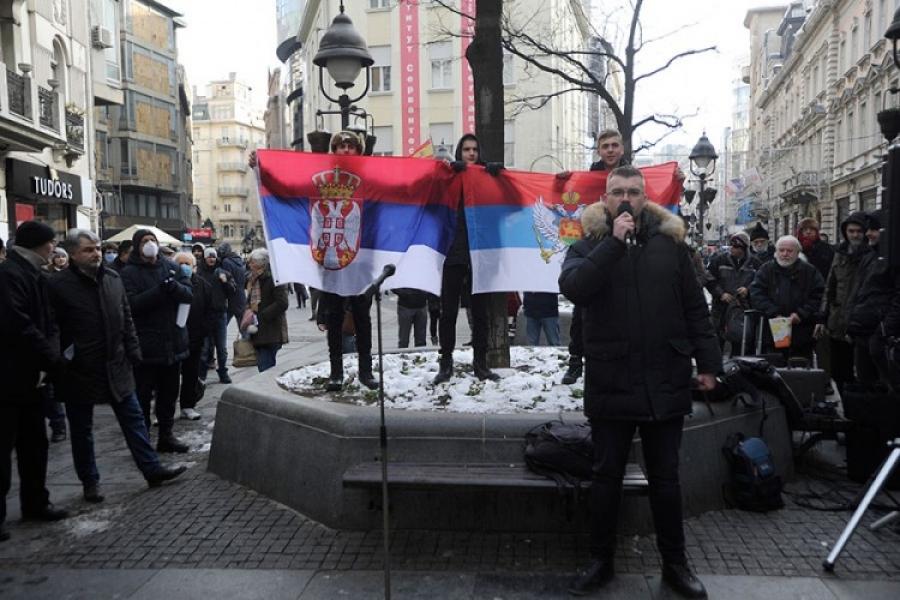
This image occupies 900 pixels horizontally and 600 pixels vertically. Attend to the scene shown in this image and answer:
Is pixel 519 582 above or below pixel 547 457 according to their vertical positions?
below

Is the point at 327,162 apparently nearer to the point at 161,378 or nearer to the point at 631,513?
the point at 161,378

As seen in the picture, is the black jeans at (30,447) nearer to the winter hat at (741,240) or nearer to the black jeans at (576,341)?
the black jeans at (576,341)

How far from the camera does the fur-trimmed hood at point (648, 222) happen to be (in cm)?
420

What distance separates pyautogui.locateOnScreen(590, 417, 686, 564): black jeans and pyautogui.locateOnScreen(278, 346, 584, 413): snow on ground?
135 cm

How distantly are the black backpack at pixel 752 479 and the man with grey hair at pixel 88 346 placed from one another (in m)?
4.36

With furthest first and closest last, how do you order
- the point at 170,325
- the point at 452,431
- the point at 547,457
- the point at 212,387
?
the point at 212,387 < the point at 170,325 < the point at 452,431 < the point at 547,457

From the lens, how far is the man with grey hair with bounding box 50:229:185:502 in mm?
5750

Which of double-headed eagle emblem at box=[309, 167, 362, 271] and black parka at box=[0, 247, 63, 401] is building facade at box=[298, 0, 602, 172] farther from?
black parka at box=[0, 247, 63, 401]

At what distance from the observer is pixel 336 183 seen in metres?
6.53

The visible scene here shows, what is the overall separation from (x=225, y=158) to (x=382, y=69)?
100 meters

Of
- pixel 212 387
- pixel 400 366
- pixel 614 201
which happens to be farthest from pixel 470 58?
pixel 212 387

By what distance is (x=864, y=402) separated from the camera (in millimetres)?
5984

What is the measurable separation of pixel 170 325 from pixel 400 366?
2.13 m

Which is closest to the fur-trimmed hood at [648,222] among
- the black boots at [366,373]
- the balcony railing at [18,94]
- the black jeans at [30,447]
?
the black boots at [366,373]
